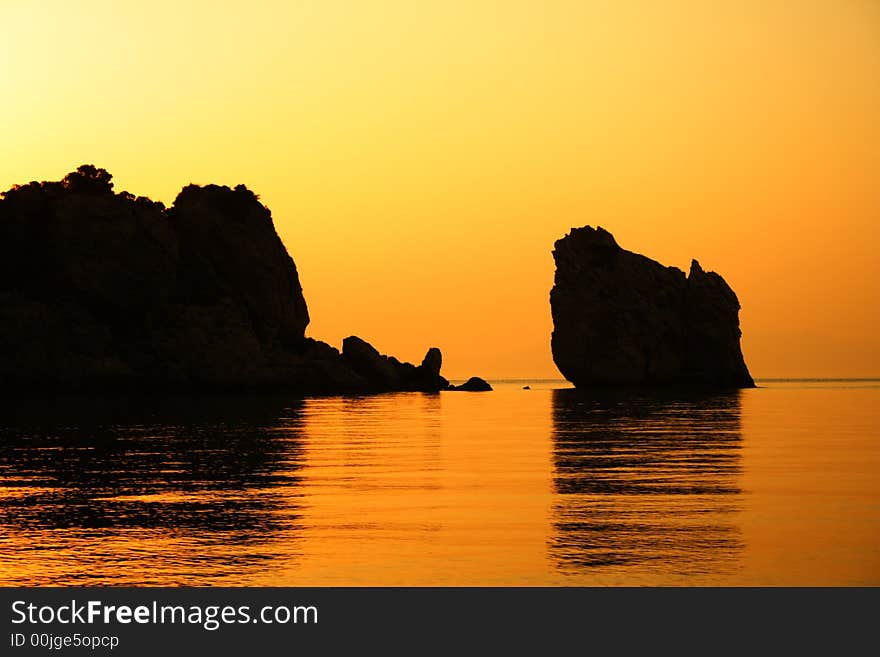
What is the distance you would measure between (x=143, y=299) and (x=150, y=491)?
399 ft

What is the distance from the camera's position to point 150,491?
113 ft

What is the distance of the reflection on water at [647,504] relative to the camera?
22.7m

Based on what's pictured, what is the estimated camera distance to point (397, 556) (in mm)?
23203

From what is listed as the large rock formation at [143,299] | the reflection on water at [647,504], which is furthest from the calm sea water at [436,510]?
the large rock formation at [143,299]

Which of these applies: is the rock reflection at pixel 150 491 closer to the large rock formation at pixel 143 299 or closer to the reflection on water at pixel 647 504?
the reflection on water at pixel 647 504

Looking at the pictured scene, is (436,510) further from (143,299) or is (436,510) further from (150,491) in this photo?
(143,299)

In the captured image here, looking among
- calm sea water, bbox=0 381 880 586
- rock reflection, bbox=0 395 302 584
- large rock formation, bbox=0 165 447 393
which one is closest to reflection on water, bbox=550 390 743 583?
calm sea water, bbox=0 381 880 586

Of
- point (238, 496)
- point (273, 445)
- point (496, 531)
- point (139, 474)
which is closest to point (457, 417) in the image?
point (273, 445)

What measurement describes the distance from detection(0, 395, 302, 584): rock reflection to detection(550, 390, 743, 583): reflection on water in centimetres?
703

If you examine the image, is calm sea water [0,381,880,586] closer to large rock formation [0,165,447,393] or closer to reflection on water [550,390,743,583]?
reflection on water [550,390,743,583]

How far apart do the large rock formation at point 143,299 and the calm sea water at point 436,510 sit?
80796mm

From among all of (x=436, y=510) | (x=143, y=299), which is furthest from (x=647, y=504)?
(x=143, y=299)

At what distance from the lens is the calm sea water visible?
71.1 ft
